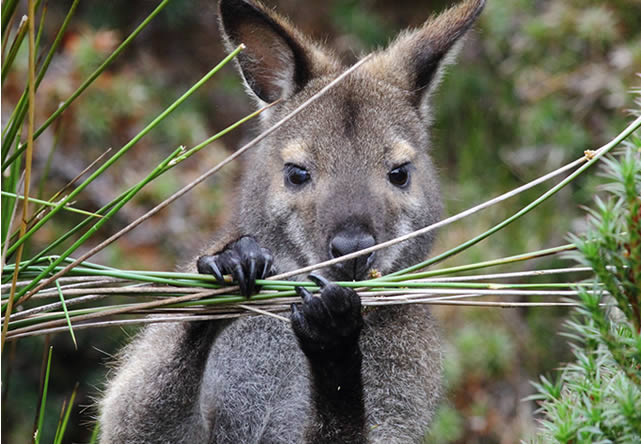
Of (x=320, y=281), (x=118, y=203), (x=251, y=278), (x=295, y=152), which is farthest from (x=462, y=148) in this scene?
(x=118, y=203)

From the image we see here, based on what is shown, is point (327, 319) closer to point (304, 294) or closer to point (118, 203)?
point (304, 294)

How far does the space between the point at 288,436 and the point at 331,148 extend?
128 centimetres

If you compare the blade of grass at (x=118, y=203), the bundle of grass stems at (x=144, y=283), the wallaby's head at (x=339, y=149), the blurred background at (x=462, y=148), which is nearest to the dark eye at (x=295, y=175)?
the wallaby's head at (x=339, y=149)

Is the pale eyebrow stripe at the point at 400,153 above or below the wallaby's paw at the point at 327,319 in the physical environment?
above

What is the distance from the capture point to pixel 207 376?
12.7ft

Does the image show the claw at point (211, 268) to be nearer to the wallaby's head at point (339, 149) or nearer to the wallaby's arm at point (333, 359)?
the wallaby's arm at point (333, 359)

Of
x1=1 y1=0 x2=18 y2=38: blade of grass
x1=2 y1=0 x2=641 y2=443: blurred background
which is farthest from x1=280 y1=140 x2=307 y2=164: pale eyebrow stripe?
x1=2 y1=0 x2=641 y2=443: blurred background

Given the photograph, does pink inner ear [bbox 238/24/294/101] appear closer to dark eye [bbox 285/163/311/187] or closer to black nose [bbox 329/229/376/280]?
dark eye [bbox 285/163/311/187]

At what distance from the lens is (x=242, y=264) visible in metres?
3.00

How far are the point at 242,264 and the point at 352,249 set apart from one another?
52 centimetres

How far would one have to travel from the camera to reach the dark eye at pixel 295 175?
3850 millimetres

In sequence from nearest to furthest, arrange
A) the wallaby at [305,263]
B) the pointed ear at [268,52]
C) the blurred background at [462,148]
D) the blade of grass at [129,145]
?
the blade of grass at [129,145], the wallaby at [305,263], the pointed ear at [268,52], the blurred background at [462,148]

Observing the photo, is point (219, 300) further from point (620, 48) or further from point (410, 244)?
point (620, 48)

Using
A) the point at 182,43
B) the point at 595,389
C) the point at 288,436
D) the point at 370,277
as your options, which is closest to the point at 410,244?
the point at 370,277
